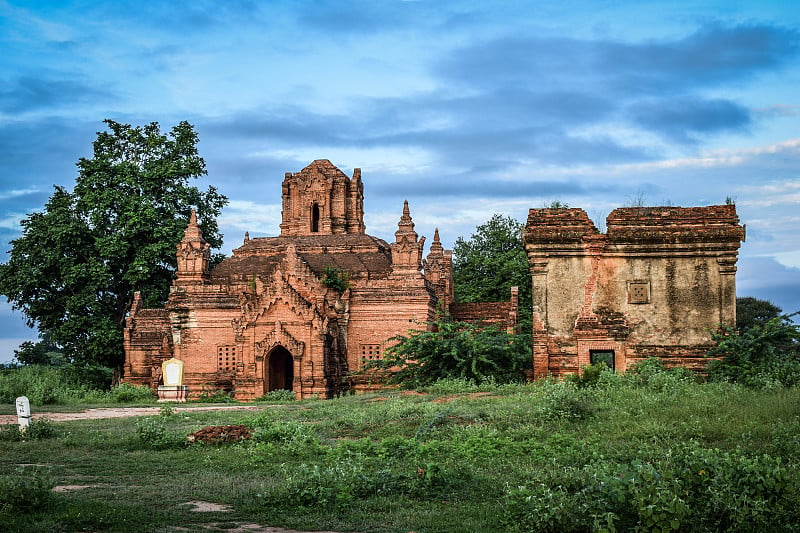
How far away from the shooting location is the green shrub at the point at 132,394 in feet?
106

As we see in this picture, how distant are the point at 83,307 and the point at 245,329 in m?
11.5

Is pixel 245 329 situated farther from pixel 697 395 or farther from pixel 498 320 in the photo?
pixel 697 395

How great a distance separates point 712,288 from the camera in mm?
24875

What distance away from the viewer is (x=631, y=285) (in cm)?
2505

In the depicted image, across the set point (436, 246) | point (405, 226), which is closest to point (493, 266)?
point (436, 246)

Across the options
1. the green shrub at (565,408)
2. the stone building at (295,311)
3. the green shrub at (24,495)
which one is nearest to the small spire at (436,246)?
the stone building at (295,311)

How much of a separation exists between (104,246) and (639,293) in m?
24.9

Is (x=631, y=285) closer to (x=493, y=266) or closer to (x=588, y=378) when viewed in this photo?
(x=588, y=378)

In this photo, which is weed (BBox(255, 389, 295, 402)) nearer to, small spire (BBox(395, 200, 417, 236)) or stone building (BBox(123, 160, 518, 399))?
stone building (BBox(123, 160, 518, 399))

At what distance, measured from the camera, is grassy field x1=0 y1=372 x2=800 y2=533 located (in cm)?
911

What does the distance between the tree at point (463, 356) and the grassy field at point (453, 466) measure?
584 centimetres

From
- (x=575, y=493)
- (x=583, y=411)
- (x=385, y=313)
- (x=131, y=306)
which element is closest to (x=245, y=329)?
(x=385, y=313)

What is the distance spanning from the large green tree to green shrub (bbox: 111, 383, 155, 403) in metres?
5.56

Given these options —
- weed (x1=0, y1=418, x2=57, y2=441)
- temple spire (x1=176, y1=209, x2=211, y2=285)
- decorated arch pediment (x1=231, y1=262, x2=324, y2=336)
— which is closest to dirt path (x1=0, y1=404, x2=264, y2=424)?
weed (x1=0, y1=418, x2=57, y2=441)
